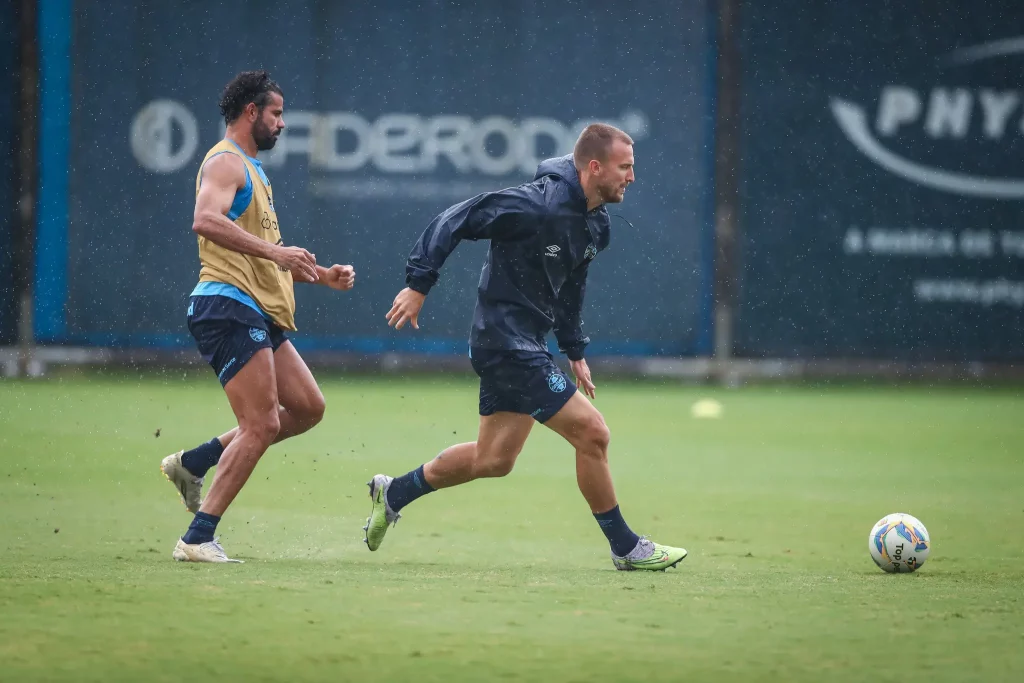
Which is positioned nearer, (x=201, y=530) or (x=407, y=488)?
(x=201, y=530)

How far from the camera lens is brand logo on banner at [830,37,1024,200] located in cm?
1878

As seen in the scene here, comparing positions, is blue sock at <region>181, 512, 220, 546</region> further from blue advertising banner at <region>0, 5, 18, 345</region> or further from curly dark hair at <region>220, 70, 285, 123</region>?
blue advertising banner at <region>0, 5, 18, 345</region>

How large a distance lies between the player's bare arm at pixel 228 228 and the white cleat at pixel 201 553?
1.32 meters

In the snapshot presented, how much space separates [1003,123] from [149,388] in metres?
11.0

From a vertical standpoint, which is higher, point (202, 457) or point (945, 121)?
point (945, 121)

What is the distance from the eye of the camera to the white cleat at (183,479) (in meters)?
7.82

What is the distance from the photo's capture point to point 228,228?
22.6 feet

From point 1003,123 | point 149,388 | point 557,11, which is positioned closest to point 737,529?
point 149,388

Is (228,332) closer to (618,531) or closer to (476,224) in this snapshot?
(476,224)

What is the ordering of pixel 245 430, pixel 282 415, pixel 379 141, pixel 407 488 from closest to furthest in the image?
pixel 245 430, pixel 407 488, pixel 282 415, pixel 379 141

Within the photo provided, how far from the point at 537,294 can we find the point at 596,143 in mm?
769

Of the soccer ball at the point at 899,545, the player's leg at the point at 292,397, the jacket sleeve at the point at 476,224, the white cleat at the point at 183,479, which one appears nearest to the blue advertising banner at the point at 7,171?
the white cleat at the point at 183,479

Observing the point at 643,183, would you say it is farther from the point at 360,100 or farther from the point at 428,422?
the point at 428,422

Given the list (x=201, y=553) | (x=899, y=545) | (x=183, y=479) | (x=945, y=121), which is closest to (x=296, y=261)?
(x=201, y=553)
